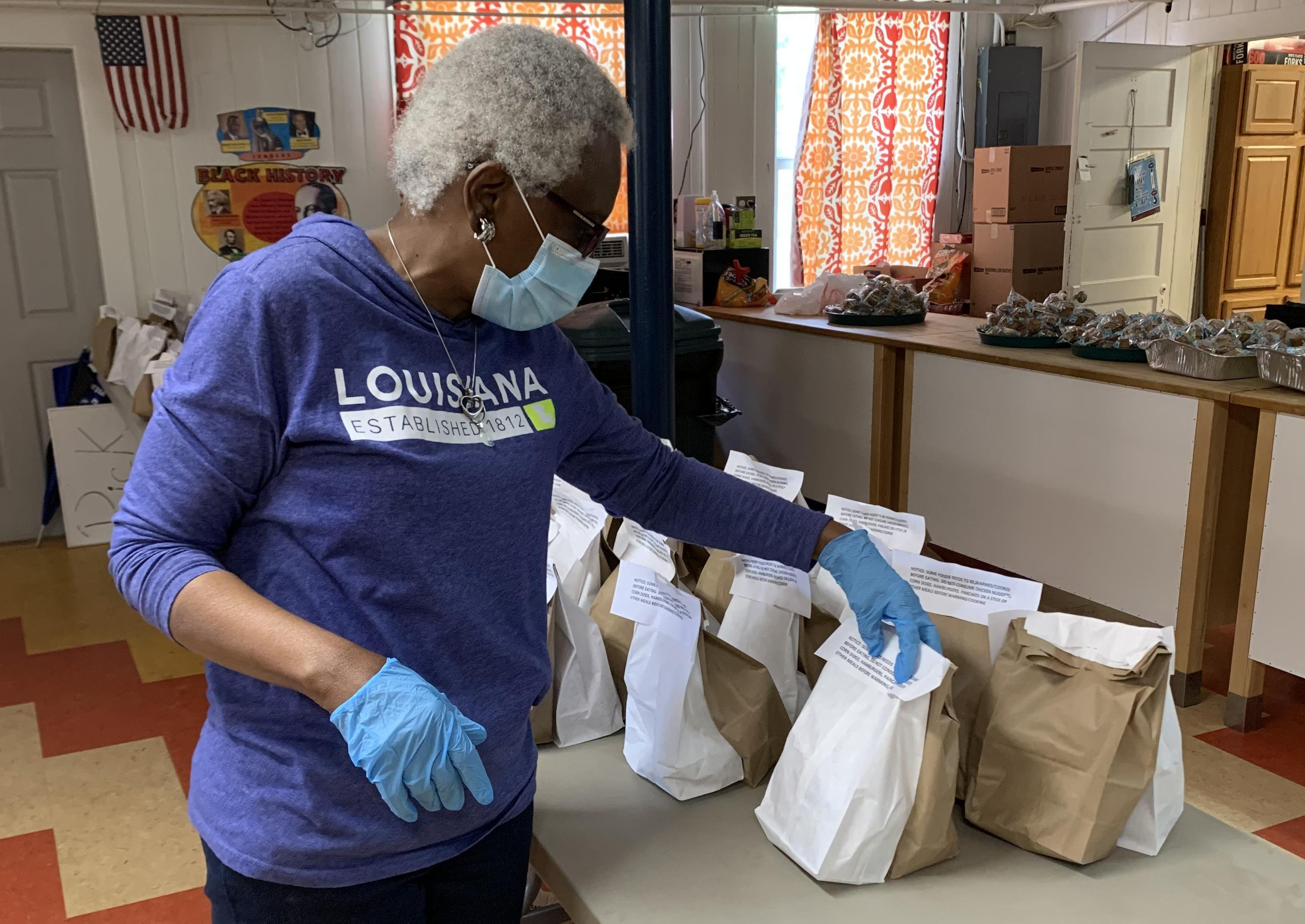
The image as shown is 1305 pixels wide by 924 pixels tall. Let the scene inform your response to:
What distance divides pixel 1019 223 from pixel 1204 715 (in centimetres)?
372

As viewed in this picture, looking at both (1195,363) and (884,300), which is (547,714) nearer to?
(1195,363)

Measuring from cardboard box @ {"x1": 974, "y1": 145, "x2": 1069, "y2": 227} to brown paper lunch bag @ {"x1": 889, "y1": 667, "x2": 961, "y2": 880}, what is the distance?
A: 17.7 feet

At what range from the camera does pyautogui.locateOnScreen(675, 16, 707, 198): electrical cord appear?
225 inches

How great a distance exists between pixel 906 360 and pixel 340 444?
129 inches

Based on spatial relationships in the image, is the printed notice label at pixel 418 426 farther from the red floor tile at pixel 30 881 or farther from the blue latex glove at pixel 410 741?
the red floor tile at pixel 30 881

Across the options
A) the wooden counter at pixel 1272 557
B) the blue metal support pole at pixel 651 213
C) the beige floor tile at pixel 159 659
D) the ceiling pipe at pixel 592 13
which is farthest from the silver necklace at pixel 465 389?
the ceiling pipe at pixel 592 13

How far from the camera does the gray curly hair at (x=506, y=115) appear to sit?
1.02 meters

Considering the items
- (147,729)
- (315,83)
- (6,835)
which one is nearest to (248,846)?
(6,835)

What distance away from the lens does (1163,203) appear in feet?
20.4

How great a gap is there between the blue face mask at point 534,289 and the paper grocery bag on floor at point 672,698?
1.41 feet

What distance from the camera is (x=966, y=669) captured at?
4.32 feet

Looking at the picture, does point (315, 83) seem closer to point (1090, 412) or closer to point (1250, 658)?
point (1090, 412)

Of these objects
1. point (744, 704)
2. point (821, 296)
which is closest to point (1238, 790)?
point (744, 704)

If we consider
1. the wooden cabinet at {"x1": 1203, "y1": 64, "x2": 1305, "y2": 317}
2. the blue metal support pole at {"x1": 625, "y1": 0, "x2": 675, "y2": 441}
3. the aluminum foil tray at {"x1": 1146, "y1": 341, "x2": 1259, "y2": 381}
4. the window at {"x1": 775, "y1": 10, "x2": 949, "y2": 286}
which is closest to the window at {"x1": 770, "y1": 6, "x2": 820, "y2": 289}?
the window at {"x1": 775, "y1": 10, "x2": 949, "y2": 286}
